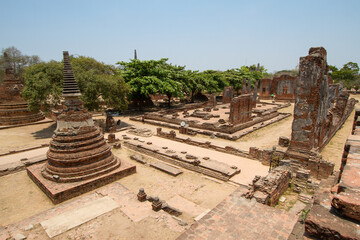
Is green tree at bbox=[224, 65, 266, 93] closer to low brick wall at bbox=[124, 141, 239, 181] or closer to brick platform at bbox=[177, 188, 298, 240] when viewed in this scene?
low brick wall at bbox=[124, 141, 239, 181]

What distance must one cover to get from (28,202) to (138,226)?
16.6 ft

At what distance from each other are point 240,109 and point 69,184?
14.9m

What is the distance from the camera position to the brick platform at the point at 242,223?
5.38m

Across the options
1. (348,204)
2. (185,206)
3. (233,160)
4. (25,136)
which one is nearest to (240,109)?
(233,160)

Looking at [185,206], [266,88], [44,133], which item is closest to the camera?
A: [185,206]

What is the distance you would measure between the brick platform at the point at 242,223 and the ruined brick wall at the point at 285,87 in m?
36.3

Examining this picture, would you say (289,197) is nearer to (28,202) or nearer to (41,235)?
(41,235)

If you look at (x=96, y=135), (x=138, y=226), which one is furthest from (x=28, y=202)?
(x=138, y=226)

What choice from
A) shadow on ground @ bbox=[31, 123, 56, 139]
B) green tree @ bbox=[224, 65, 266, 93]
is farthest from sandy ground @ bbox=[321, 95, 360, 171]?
green tree @ bbox=[224, 65, 266, 93]

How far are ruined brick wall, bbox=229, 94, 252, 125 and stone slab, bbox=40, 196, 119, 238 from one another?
13.2 m

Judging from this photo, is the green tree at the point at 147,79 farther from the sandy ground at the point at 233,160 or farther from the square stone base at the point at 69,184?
the square stone base at the point at 69,184

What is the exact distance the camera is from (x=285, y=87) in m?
38.6

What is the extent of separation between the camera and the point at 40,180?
9.71m

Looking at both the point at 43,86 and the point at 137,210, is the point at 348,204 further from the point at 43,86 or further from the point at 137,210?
the point at 43,86
